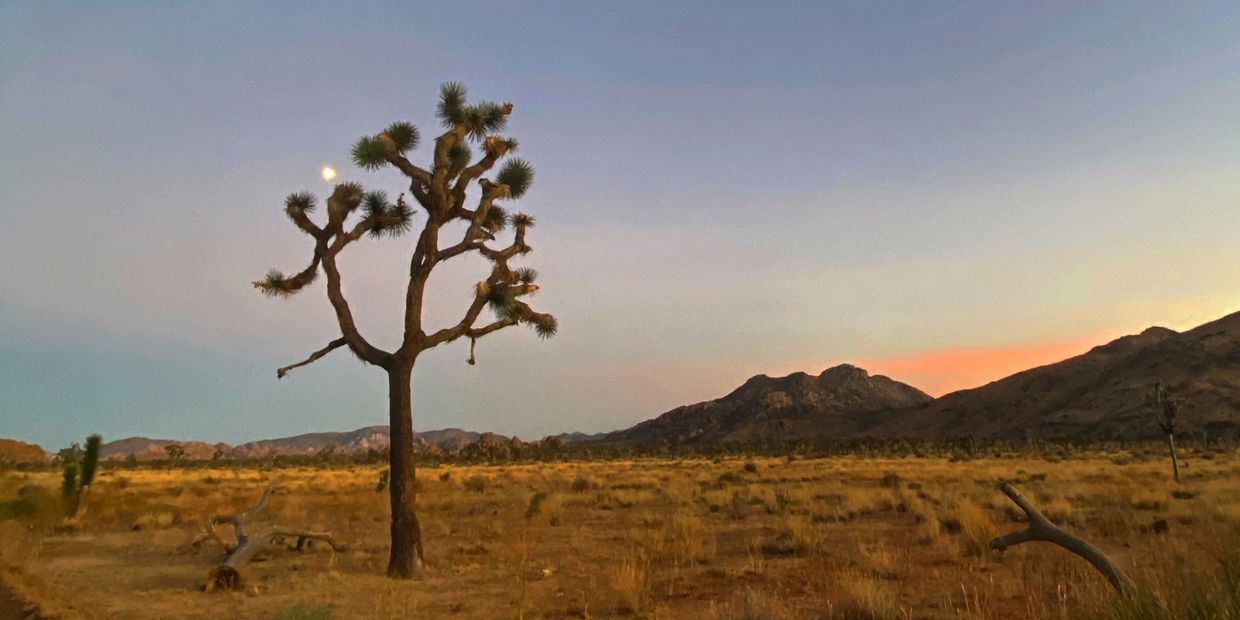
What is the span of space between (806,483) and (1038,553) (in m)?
17.5

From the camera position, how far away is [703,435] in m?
158

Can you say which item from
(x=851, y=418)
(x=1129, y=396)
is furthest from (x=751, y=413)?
(x=1129, y=396)

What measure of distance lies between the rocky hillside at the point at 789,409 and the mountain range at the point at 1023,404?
1.14 feet

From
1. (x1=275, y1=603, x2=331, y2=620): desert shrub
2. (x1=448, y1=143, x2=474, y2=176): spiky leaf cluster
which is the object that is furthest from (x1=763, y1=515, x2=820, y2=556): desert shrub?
(x1=448, y1=143, x2=474, y2=176): spiky leaf cluster

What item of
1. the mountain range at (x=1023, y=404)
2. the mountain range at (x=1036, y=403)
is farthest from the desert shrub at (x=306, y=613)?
the mountain range at (x=1036, y=403)

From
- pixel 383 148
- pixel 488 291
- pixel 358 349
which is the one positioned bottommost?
pixel 358 349

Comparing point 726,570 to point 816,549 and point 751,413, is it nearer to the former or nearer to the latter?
point 816,549

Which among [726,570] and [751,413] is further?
[751,413]

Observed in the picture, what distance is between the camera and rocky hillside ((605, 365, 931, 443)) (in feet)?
462

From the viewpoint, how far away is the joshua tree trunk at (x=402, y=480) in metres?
11.4

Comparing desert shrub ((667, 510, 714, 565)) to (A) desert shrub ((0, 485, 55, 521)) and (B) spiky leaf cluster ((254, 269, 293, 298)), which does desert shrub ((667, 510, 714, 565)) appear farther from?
(A) desert shrub ((0, 485, 55, 521))

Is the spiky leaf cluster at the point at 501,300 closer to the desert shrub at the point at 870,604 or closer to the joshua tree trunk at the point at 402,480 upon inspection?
the joshua tree trunk at the point at 402,480

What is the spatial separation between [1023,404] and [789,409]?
189 ft

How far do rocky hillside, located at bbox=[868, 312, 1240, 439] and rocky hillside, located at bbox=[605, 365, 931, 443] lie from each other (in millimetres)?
13438
